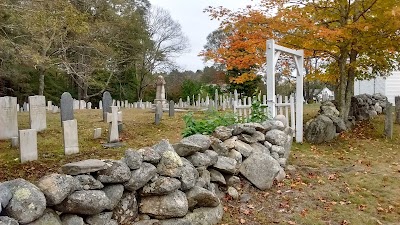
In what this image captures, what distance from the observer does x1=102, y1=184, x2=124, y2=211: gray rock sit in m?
3.51

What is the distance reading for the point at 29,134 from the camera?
627 centimetres

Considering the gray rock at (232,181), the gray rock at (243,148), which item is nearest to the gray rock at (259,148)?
the gray rock at (243,148)

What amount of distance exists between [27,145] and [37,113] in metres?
3.43

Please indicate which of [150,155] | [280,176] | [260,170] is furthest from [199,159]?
[280,176]

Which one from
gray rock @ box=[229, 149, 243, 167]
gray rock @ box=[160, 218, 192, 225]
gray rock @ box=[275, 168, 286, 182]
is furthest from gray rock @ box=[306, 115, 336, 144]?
gray rock @ box=[160, 218, 192, 225]

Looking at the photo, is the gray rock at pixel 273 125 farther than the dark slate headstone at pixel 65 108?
No

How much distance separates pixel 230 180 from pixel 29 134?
11.7ft

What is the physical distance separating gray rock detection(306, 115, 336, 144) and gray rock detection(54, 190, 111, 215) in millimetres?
7270

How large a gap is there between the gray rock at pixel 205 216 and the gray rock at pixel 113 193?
90cm

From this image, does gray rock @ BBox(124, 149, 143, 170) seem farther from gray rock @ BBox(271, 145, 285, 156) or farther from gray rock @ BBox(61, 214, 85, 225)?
gray rock @ BBox(271, 145, 285, 156)

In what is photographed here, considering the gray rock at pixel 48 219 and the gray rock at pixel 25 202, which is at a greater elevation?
the gray rock at pixel 25 202

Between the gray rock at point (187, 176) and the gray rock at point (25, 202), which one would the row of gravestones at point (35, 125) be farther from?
the gray rock at point (25, 202)

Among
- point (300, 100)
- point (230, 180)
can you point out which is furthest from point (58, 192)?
point (300, 100)

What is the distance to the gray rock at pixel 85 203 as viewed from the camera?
3.12 m
